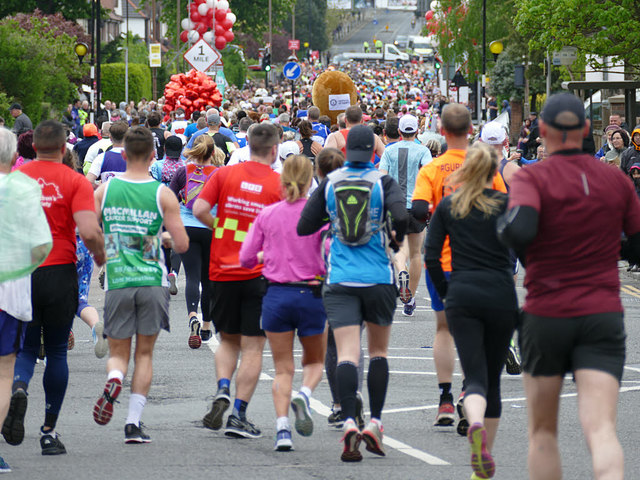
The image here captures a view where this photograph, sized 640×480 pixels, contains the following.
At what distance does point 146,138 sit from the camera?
782 cm

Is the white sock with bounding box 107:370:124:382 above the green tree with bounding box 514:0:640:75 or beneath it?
Result: beneath

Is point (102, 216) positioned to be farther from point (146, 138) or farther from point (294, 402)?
point (294, 402)

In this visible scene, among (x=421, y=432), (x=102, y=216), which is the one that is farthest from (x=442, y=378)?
(x=102, y=216)

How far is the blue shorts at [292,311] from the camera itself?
24.8ft

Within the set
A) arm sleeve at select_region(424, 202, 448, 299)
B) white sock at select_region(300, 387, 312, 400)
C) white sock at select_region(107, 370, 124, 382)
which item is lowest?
white sock at select_region(300, 387, 312, 400)

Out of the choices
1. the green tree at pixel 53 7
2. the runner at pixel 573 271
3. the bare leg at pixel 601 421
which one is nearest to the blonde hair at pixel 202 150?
the runner at pixel 573 271

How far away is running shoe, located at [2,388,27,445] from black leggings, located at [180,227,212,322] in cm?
426

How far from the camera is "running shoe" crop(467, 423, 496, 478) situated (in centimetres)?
612

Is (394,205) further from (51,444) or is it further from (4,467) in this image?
(4,467)

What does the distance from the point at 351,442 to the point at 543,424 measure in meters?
1.77

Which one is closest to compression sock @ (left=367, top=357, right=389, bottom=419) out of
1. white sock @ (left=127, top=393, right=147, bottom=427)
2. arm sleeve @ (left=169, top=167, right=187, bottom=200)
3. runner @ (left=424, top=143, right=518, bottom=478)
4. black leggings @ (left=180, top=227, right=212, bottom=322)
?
runner @ (left=424, top=143, right=518, bottom=478)

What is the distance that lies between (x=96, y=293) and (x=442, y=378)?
8.53 meters

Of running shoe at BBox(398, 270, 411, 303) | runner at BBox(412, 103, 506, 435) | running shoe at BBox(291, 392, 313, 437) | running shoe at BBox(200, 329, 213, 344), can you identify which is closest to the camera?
running shoe at BBox(291, 392, 313, 437)

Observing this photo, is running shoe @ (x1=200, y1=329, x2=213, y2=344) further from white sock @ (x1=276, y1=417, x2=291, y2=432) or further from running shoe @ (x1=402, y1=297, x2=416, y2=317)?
white sock @ (x1=276, y1=417, x2=291, y2=432)
